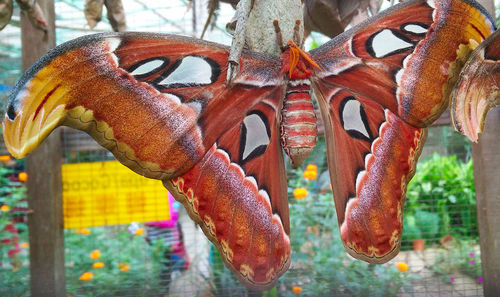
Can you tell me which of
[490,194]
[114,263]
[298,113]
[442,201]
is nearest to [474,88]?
[298,113]

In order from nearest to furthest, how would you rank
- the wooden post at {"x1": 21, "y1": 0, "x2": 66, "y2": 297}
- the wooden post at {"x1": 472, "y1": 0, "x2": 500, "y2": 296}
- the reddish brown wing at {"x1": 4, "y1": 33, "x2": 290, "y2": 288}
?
1. the reddish brown wing at {"x1": 4, "y1": 33, "x2": 290, "y2": 288}
2. the wooden post at {"x1": 472, "y1": 0, "x2": 500, "y2": 296}
3. the wooden post at {"x1": 21, "y1": 0, "x2": 66, "y2": 297}

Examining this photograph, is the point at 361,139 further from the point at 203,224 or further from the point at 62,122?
the point at 62,122

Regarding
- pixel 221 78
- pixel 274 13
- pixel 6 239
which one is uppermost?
pixel 274 13

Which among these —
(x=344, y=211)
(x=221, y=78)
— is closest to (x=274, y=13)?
(x=221, y=78)

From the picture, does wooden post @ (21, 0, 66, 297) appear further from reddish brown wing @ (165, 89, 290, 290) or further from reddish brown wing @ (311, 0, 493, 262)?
reddish brown wing @ (311, 0, 493, 262)

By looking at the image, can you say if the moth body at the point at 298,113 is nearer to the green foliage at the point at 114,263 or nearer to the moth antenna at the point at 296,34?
the moth antenna at the point at 296,34

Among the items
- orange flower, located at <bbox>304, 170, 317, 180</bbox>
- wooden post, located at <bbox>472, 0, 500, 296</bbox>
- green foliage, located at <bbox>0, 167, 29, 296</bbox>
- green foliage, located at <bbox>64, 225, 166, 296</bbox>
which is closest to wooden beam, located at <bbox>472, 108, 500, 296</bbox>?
wooden post, located at <bbox>472, 0, 500, 296</bbox>

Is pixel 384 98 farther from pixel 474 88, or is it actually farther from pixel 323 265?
pixel 323 265
